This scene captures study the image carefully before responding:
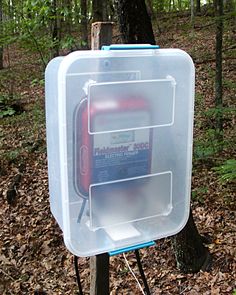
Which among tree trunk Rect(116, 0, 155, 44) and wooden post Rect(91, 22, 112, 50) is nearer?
wooden post Rect(91, 22, 112, 50)

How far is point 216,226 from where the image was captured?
386cm

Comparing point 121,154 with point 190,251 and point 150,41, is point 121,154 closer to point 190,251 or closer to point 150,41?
point 150,41

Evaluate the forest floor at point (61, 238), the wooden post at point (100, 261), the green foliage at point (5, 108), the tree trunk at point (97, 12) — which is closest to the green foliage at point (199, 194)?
the forest floor at point (61, 238)

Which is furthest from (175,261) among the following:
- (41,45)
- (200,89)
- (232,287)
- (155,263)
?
(200,89)

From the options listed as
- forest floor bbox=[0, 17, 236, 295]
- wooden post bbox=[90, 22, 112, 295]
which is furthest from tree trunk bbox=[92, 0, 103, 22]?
wooden post bbox=[90, 22, 112, 295]

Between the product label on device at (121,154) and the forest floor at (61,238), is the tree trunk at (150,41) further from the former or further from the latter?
the product label on device at (121,154)

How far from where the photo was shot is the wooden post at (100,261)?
1635mm

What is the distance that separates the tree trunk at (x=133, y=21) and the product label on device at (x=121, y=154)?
1433 mm

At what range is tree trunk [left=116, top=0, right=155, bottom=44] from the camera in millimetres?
2566

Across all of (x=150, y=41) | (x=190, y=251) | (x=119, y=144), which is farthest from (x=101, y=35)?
(x=190, y=251)

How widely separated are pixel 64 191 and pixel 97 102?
1.21 ft

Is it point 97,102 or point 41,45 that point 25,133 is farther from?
point 97,102

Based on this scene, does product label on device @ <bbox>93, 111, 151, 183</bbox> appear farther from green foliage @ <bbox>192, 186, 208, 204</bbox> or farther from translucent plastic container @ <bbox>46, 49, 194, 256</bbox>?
green foliage @ <bbox>192, 186, 208, 204</bbox>

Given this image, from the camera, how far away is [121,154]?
1.43m
